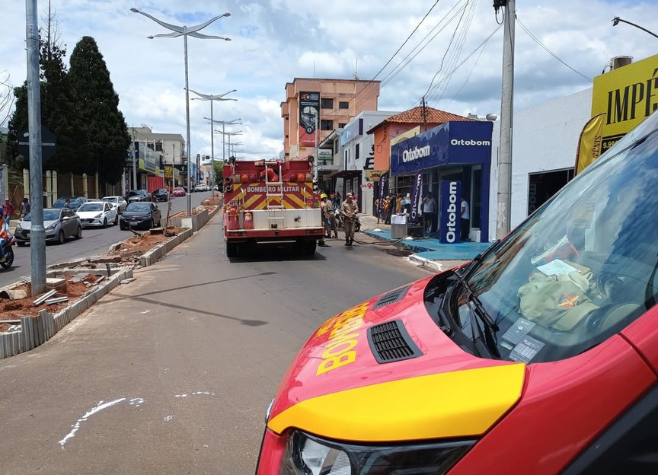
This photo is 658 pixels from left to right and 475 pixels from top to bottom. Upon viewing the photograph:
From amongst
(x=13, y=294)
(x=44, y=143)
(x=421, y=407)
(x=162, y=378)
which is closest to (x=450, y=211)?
(x=44, y=143)

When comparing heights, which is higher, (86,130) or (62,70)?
(62,70)

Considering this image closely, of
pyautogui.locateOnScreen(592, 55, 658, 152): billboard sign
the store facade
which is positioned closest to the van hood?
pyautogui.locateOnScreen(592, 55, 658, 152): billboard sign

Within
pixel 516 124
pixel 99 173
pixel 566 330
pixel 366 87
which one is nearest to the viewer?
pixel 566 330

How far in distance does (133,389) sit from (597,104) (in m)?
11.6

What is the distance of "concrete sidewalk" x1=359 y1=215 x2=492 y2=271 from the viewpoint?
536 inches

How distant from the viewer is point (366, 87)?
86.1m

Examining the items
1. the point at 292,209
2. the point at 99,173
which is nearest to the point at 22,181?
the point at 99,173

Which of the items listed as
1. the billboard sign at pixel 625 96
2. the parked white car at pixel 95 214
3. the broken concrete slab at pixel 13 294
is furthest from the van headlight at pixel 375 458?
the parked white car at pixel 95 214

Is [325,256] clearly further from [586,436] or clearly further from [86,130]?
[86,130]

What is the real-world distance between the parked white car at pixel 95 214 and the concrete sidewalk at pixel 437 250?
617 inches

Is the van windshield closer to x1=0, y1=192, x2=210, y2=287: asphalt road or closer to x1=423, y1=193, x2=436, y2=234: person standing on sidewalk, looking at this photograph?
x1=0, y1=192, x2=210, y2=287: asphalt road

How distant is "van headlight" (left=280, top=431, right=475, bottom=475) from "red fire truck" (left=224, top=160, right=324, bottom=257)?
41.9 feet

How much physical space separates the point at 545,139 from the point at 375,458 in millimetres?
15428

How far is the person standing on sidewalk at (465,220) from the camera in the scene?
20.1m
